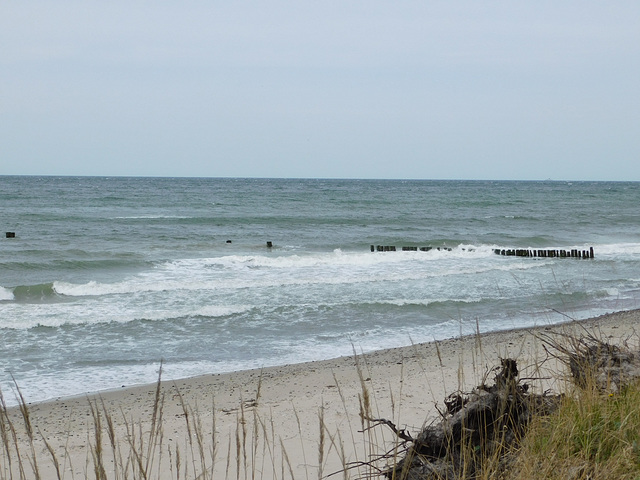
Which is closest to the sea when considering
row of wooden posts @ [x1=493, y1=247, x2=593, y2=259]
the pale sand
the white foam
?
the white foam

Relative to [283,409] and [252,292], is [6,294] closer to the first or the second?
[252,292]

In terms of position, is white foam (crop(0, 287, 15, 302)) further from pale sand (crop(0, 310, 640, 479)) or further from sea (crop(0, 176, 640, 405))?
pale sand (crop(0, 310, 640, 479))

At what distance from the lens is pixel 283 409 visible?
7.08 meters

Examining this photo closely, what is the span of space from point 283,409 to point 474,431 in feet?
13.8

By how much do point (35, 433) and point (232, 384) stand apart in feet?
8.32

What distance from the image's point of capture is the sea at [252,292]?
10.3m

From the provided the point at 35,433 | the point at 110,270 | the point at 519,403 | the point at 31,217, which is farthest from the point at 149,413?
the point at 31,217

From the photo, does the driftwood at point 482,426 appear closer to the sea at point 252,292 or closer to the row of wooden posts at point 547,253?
the sea at point 252,292

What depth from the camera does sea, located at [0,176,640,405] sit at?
33.8 ft

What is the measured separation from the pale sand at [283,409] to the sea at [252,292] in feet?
2.01

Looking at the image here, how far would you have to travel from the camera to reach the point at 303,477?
4754mm

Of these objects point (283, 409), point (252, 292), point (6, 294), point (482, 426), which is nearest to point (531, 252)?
point (252, 292)

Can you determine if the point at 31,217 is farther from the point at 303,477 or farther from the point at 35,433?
the point at 303,477

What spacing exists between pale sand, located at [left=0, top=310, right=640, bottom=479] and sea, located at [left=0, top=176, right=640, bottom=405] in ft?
2.01
